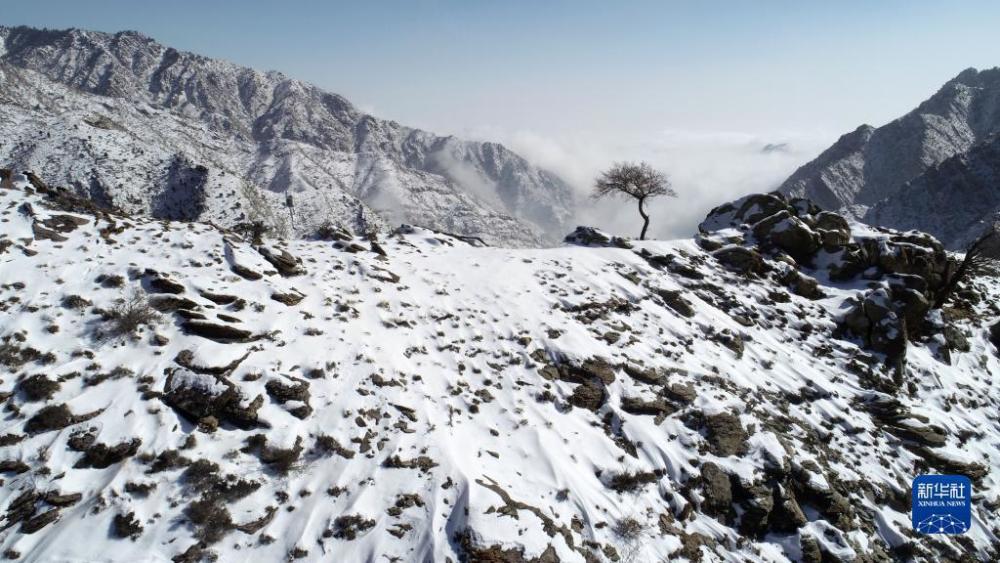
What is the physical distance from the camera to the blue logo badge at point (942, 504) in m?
15.1

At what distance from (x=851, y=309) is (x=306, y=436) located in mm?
32076

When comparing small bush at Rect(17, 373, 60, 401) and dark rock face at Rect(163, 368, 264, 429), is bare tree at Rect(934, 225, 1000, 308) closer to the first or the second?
dark rock face at Rect(163, 368, 264, 429)

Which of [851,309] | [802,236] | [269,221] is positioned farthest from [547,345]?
[269,221]

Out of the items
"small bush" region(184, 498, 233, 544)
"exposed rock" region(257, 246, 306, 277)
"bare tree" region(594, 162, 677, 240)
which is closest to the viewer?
"small bush" region(184, 498, 233, 544)

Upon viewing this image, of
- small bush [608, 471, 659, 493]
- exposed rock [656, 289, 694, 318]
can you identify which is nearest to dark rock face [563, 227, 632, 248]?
exposed rock [656, 289, 694, 318]

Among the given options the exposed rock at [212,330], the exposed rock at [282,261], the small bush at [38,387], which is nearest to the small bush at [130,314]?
the exposed rock at [212,330]

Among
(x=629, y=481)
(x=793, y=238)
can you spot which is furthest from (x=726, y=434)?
(x=793, y=238)

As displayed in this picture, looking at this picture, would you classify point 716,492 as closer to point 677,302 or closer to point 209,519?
point 677,302

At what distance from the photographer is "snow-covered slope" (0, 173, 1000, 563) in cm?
966

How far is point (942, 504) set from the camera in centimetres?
1606

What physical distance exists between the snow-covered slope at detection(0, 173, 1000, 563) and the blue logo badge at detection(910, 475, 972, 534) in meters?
0.41

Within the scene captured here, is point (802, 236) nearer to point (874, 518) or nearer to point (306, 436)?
point (874, 518)

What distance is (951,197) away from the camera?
14262 centimetres

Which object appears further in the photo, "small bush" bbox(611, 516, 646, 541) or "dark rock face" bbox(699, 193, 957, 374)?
"dark rock face" bbox(699, 193, 957, 374)
